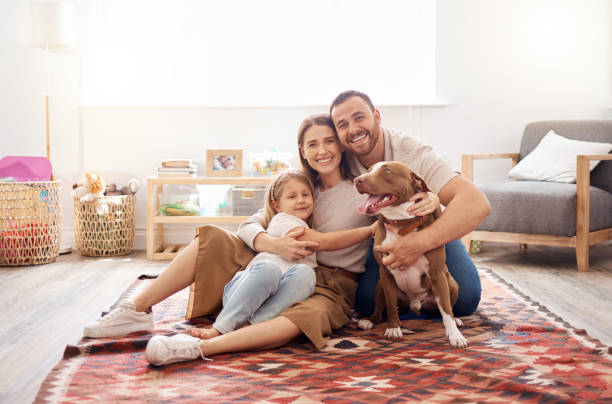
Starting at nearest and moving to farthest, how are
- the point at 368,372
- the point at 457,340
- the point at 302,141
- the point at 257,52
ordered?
the point at 368,372, the point at 457,340, the point at 302,141, the point at 257,52

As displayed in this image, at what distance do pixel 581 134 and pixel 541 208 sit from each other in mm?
770

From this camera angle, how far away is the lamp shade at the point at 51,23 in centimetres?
360

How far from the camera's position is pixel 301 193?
80.4 inches

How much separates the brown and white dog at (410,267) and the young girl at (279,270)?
16cm

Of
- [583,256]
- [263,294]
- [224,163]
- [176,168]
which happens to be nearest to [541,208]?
[583,256]

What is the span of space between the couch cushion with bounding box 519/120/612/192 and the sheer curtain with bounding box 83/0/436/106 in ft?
2.29

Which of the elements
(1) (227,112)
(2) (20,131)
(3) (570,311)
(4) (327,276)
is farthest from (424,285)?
(2) (20,131)

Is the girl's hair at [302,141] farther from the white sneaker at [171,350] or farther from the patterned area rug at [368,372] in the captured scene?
the white sneaker at [171,350]

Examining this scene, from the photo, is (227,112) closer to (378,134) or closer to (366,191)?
(378,134)

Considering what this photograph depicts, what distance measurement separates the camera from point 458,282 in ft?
6.80

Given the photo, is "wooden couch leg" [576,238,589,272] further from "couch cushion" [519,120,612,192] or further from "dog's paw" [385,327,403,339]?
"dog's paw" [385,327,403,339]

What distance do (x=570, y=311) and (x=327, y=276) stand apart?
0.97 m

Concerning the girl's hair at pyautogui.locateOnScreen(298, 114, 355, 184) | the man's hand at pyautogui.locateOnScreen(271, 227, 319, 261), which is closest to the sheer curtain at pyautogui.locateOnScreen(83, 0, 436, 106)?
the girl's hair at pyautogui.locateOnScreen(298, 114, 355, 184)

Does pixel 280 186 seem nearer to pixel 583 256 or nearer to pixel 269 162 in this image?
pixel 269 162
